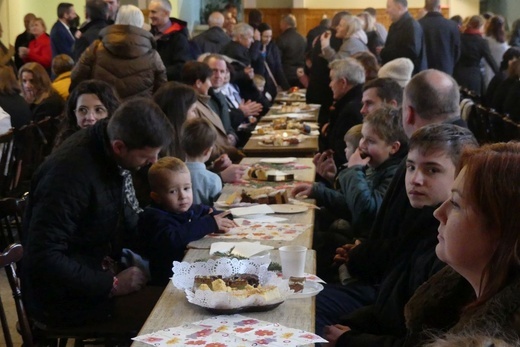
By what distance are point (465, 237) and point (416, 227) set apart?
1130mm

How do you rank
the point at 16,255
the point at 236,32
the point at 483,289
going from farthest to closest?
the point at 236,32
the point at 16,255
the point at 483,289

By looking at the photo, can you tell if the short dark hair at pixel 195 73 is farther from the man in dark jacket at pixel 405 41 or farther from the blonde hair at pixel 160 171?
the man in dark jacket at pixel 405 41

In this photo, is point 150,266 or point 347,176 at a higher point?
point 347,176

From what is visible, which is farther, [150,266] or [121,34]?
[121,34]

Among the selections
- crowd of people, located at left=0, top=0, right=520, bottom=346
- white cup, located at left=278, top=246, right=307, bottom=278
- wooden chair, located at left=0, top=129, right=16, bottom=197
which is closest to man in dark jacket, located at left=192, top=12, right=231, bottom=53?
crowd of people, located at left=0, top=0, right=520, bottom=346

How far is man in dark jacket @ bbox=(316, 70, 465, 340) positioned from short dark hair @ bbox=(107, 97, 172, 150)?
903 millimetres

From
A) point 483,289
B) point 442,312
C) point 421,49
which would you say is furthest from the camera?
point 421,49

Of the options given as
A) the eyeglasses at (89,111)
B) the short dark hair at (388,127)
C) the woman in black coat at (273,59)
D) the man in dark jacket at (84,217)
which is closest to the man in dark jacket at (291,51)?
the woman in black coat at (273,59)

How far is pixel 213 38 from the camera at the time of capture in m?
10.8

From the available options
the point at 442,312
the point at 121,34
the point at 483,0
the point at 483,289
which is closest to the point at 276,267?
the point at 442,312

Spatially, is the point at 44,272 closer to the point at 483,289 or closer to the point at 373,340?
the point at 373,340

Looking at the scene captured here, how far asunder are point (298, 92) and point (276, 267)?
8.89 metres

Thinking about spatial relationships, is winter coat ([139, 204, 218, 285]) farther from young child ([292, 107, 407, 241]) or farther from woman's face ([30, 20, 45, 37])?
woman's face ([30, 20, 45, 37])

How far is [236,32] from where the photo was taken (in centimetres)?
1073
